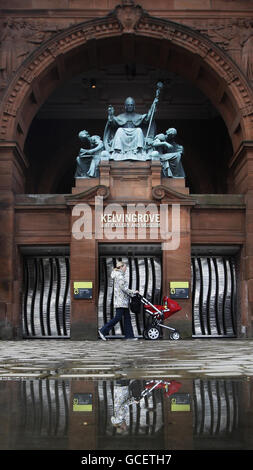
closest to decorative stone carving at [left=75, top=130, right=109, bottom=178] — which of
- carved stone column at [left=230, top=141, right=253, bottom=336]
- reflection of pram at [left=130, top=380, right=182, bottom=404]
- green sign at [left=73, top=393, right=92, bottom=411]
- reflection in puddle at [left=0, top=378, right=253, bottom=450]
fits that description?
carved stone column at [left=230, top=141, right=253, bottom=336]

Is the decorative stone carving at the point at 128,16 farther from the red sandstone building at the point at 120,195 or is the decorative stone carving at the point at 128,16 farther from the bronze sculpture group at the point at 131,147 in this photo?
the bronze sculpture group at the point at 131,147

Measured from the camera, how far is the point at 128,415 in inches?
91.0

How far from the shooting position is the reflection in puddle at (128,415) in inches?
71.4

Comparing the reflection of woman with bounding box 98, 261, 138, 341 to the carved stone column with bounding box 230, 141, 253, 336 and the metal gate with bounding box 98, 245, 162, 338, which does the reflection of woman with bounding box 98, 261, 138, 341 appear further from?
the carved stone column with bounding box 230, 141, 253, 336

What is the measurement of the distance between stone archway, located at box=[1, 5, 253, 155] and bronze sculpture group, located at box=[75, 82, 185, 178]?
1393 mm

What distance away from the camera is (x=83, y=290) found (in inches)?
637

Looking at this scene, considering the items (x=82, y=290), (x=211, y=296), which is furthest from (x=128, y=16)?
(x=211, y=296)

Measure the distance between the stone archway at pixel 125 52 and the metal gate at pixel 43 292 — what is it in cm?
359

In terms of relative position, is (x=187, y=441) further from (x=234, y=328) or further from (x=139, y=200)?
(x=234, y=328)

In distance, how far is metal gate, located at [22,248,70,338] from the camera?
17.8 metres

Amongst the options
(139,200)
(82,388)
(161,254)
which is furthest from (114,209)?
(82,388)

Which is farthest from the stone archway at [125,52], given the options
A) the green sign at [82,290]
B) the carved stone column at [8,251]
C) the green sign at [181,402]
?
the green sign at [181,402]

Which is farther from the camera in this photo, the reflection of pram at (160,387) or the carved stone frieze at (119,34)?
the carved stone frieze at (119,34)

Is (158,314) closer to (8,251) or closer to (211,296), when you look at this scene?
(211,296)
